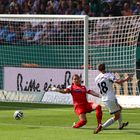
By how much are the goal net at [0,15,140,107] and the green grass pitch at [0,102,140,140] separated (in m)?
1.99

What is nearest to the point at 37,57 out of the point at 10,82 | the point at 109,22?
the point at 10,82

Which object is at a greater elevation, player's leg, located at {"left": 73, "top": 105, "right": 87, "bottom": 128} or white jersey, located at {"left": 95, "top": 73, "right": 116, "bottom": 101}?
white jersey, located at {"left": 95, "top": 73, "right": 116, "bottom": 101}

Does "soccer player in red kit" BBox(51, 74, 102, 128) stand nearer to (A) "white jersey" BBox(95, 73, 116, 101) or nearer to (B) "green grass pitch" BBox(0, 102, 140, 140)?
(B) "green grass pitch" BBox(0, 102, 140, 140)

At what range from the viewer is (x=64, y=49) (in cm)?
2930

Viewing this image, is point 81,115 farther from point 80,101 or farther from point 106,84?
point 106,84

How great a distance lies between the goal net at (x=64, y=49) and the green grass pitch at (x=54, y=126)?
1990 mm

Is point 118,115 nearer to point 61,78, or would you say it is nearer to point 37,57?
point 61,78

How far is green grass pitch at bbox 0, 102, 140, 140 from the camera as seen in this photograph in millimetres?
16672

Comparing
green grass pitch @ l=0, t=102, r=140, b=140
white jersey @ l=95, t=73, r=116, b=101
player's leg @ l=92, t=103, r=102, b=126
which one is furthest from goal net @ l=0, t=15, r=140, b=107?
player's leg @ l=92, t=103, r=102, b=126

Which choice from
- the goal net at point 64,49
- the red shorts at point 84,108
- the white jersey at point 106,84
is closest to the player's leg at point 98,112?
the red shorts at point 84,108

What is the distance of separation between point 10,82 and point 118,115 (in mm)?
10839

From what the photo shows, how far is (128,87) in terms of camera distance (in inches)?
1080

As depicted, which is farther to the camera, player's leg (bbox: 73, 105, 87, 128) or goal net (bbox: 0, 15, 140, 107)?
goal net (bbox: 0, 15, 140, 107)

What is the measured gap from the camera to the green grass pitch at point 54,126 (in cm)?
1667
